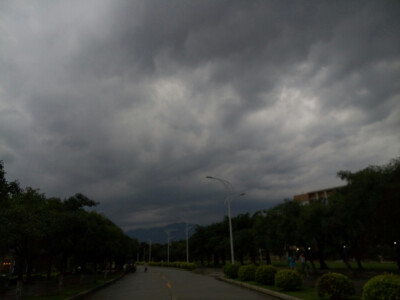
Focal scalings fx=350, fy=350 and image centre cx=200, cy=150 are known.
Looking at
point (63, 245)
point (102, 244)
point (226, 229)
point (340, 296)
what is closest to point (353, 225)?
point (340, 296)

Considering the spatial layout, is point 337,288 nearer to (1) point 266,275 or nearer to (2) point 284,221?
(1) point 266,275

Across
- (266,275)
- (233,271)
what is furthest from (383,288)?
(233,271)

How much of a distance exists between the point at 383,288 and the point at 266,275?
12.1 m

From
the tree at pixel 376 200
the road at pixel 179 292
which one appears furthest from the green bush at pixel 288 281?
the tree at pixel 376 200

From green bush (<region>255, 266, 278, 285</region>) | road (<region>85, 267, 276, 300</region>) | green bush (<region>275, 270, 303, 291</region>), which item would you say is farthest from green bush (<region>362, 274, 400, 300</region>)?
green bush (<region>255, 266, 278, 285</region>)

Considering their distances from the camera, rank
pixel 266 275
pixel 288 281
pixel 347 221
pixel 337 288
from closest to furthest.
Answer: pixel 337 288 → pixel 288 281 → pixel 266 275 → pixel 347 221

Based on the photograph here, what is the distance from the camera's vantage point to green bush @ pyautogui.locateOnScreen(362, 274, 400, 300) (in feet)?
32.0

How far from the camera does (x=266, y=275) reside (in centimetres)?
2138

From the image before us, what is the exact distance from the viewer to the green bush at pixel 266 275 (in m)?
21.2

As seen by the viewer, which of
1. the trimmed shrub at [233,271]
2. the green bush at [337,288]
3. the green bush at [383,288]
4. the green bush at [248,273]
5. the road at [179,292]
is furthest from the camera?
the trimmed shrub at [233,271]

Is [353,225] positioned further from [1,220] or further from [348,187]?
[1,220]

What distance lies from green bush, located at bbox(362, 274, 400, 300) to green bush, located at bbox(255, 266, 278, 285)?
1132 centimetres

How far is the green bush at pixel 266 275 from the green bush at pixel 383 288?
37.1 feet

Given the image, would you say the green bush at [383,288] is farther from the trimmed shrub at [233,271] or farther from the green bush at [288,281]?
the trimmed shrub at [233,271]
